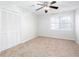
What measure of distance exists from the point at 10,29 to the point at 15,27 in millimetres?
141

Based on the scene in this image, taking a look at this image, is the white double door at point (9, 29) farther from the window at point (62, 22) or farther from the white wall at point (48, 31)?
the window at point (62, 22)

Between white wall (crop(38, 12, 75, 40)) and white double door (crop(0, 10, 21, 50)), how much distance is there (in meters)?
0.51

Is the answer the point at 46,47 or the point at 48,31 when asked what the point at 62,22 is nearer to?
the point at 48,31

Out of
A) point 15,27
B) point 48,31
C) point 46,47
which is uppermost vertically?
point 15,27

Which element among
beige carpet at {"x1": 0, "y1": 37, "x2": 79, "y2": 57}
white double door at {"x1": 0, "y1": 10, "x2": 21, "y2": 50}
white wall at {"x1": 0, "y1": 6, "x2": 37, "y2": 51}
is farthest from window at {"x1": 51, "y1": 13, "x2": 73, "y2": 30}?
white double door at {"x1": 0, "y1": 10, "x2": 21, "y2": 50}

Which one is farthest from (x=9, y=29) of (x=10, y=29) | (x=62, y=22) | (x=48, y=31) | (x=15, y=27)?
(x=62, y=22)

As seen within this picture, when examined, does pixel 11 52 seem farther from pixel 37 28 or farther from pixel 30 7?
pixel 30 7

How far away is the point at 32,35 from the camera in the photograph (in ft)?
7.41

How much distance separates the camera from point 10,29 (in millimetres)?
2180

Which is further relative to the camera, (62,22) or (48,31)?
(48,31)

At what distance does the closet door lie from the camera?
6.93 ft

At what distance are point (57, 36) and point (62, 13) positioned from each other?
1.82 feet

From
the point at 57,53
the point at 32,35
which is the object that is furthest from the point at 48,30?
the point at 57,53

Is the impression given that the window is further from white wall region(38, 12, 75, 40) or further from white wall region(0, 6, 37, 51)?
white wall region(0, 6, 37, 51)
